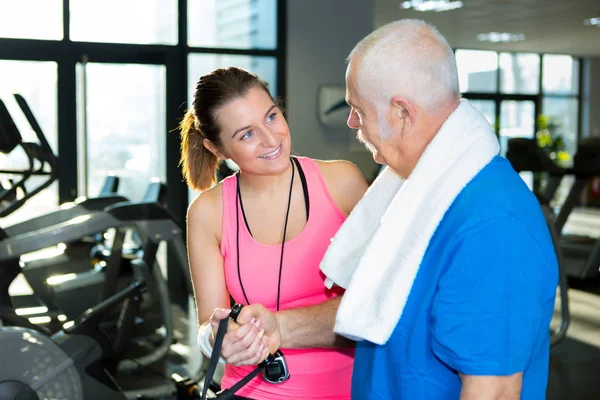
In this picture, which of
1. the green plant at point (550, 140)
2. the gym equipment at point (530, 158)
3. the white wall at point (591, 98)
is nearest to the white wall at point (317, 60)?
the gym equipment at point (530, 158)

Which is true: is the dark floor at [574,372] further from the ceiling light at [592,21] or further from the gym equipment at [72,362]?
the ceiling light at [592,21]

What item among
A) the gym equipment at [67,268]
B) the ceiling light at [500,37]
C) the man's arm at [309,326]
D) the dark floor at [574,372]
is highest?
the ceiling light at [500,37]

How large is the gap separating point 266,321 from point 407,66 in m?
0.50

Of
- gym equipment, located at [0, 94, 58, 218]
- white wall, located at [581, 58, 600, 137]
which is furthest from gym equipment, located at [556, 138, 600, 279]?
white wall, located at [581, 58, 600, 137]

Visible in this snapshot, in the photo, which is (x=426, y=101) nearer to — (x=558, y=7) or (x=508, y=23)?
(x=558, y=7)

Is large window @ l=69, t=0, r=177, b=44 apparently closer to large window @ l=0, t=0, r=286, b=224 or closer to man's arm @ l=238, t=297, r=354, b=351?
large window @ l=0, t=0, r=286, b=224

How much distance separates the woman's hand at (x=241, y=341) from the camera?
1.08 m

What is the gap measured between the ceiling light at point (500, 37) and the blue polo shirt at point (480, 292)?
8.86m

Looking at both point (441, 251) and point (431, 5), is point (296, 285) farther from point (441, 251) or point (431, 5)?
point (431, 5)

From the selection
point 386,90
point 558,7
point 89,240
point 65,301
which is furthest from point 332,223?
point 558,7

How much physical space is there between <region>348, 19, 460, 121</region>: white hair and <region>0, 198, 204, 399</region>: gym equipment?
1717 millimetres

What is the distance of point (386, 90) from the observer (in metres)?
0.91

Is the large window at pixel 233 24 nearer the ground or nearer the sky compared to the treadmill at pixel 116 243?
nearer the sky

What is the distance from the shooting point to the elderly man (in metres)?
0.84
